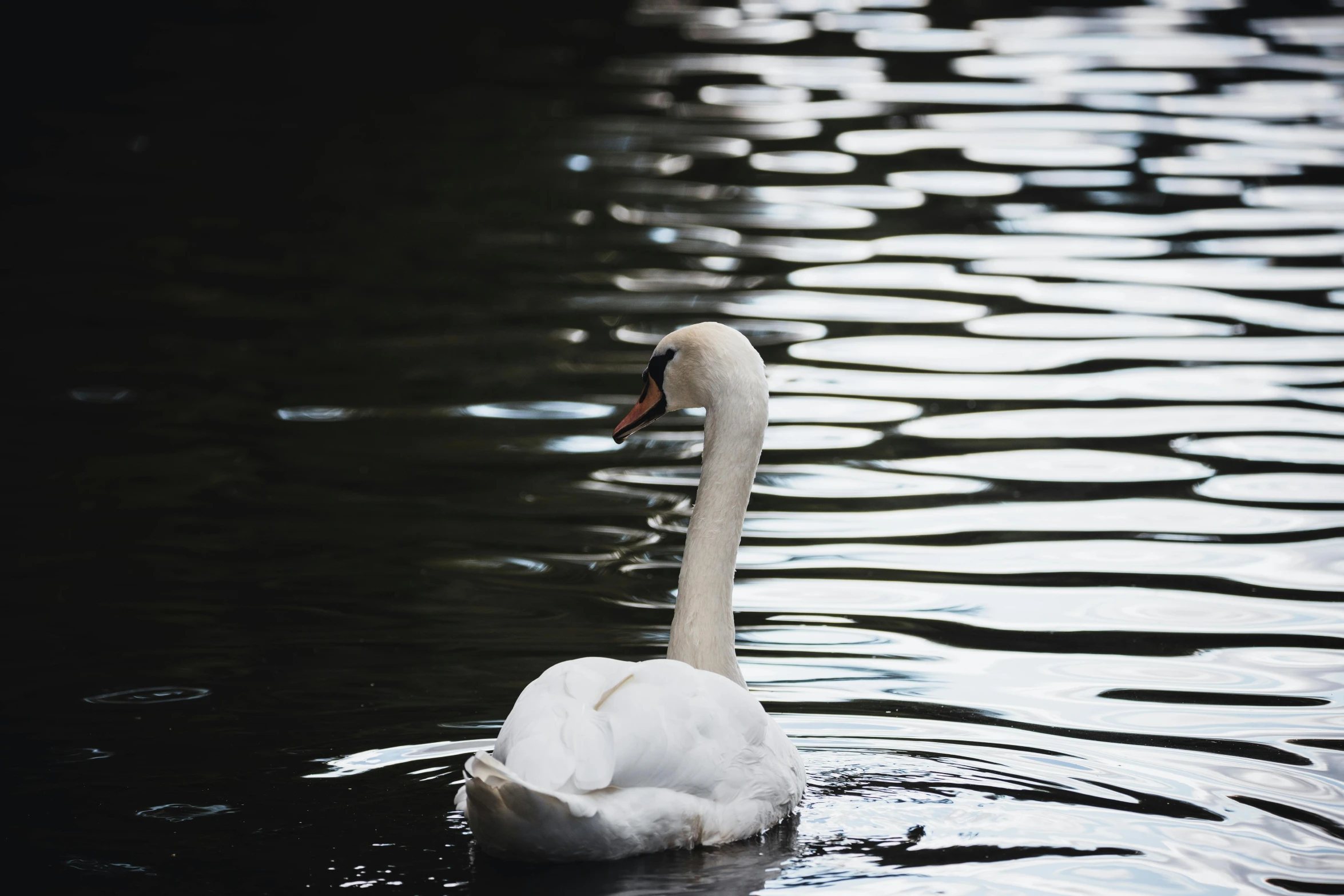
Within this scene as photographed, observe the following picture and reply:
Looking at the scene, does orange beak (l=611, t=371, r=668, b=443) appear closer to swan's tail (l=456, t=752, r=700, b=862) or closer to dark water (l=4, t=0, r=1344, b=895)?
dark water (l=4, t=0, r=1344, b=895)

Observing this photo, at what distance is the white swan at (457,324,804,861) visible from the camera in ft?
14.7

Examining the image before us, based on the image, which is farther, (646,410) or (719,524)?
(646,410)

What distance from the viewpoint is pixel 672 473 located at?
9.05 m

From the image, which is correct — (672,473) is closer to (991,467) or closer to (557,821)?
(991,467)

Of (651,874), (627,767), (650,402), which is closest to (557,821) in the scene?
(627,767)

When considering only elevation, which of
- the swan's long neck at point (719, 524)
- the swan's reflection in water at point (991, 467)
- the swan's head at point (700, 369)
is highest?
the swan's head at point (700, 369)

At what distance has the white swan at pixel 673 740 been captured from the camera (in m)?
4.47

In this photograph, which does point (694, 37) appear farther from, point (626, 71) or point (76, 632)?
point (76, 632)

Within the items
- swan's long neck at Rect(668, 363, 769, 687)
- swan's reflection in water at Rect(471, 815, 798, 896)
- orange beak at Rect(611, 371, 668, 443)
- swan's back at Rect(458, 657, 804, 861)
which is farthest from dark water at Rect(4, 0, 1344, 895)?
orange beak at Rect(611, 371, 668, 443)

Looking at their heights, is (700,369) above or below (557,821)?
above

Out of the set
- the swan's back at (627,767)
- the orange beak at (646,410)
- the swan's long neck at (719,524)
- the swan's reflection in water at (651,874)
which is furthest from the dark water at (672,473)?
the orange beak at (646,410)

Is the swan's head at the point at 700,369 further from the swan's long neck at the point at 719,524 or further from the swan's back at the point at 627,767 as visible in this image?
the swan's back at the point at 627,767

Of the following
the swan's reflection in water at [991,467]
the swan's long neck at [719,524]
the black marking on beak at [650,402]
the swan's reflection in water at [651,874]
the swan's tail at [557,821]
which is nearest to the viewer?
the swan's tail at [557,821]

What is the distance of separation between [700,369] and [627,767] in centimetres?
145
